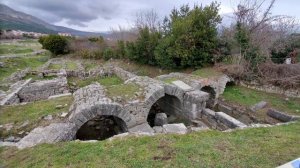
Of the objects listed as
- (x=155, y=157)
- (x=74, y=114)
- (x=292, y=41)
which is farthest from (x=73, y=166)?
(x=292, y=41)

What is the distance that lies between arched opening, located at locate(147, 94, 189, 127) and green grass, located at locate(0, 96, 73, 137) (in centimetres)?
348

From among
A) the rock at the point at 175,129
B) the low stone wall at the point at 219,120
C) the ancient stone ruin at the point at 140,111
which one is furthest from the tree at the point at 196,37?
the rock at the point at 175,129

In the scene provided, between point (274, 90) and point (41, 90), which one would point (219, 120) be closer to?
point (274, 90)

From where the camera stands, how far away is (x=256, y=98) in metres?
10.3

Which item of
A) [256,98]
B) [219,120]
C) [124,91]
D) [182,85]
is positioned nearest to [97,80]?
[182,85]

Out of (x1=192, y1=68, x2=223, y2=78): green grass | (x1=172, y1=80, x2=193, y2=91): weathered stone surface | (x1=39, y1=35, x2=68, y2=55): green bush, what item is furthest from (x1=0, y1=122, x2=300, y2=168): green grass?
(x1=39, y1=35, x2=68, y2=55): green bush

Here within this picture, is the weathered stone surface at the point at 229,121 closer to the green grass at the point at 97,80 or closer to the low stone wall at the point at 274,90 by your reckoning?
the low stone wall at the point at 274,90

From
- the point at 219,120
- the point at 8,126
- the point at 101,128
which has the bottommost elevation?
the point at 101,128

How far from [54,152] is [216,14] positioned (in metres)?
12.2

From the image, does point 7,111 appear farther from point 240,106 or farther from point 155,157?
point 240,106

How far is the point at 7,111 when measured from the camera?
7398 mm

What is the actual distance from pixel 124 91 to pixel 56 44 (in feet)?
67.6

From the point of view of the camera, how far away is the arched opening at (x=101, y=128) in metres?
7.76

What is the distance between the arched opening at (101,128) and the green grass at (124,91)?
95cm
